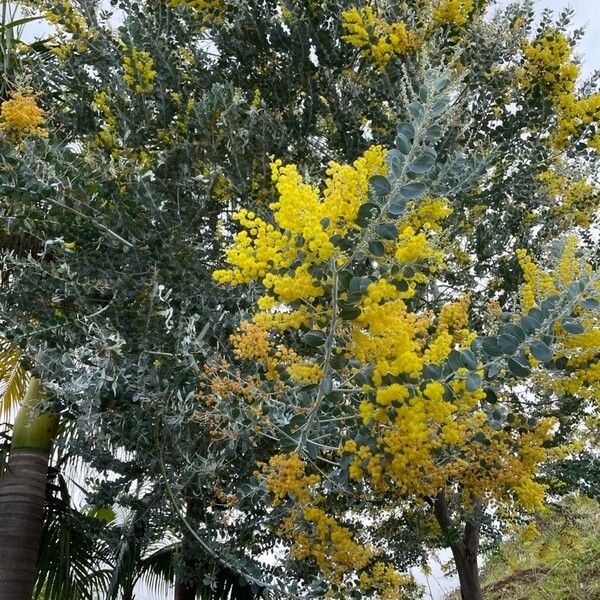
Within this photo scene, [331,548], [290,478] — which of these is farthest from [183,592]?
[290,478]

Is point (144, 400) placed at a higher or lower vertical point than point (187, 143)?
lower

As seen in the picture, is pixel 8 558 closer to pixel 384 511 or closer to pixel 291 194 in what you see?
pixel 384 511

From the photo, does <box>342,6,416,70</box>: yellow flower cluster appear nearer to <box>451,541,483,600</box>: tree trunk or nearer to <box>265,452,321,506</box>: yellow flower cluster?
<box>265,452,321,506</box>: yellow flower cluster

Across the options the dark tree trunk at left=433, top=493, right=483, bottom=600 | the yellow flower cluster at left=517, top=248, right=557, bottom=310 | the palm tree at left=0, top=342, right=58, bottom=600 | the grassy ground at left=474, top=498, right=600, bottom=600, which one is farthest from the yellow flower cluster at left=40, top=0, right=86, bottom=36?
the grassy ground at left=474, top=498, right=600, bottom=600

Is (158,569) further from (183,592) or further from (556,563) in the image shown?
(556,563)

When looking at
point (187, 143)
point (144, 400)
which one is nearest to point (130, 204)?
point (187, 143)

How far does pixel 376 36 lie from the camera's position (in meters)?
3.83

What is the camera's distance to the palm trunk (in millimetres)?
4082

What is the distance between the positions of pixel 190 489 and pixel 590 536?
412cm

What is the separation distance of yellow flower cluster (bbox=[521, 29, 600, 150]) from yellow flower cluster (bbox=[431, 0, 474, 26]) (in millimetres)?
488

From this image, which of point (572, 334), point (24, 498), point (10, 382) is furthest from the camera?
point (10, 382)

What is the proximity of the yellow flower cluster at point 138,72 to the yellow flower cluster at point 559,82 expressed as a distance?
2.21 meters

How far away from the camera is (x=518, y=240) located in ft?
14.1

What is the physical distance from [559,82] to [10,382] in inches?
176
